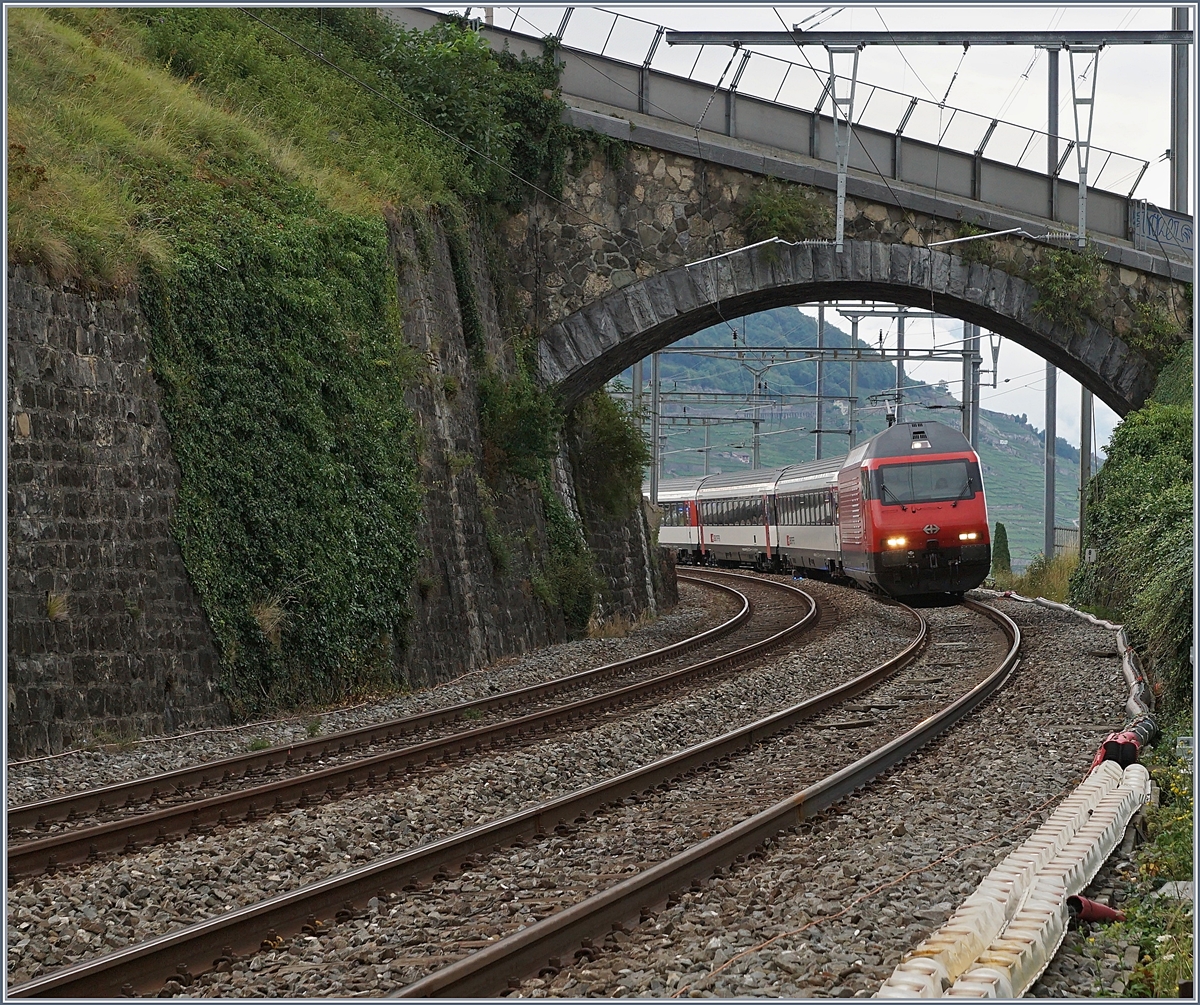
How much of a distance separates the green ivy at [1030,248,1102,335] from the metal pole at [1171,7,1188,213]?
275 centimetres

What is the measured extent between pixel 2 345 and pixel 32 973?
15.4 ft

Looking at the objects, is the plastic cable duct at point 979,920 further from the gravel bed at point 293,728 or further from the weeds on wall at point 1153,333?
the weeds on wall at point 1153,333

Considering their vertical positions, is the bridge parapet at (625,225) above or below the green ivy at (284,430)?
above

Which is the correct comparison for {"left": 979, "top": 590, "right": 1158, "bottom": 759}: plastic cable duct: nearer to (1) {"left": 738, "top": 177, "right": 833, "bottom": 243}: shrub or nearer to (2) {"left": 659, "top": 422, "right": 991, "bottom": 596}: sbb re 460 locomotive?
(2) {"left": 659, "top": 422, "right": 991, "bottom": 596}: sbb re 460 locomotive

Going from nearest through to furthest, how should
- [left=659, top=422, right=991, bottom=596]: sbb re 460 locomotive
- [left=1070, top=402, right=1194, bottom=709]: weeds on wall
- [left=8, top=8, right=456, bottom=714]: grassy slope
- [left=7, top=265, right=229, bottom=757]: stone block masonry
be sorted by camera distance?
[left=7, top=265, right=229, bottom=757]: stone block masonry
[left=1070, top=402, right=1194, bottom=709]: weeds on wall
[left=8, top=8, right=456, bottom=714]: grassy slope
[left=659, top=422, right=991, bottom=596]: sbb re 460 locomotive

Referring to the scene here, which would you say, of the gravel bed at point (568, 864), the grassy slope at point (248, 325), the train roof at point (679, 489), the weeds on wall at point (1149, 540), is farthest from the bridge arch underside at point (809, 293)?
the train roof at point (679, 489)

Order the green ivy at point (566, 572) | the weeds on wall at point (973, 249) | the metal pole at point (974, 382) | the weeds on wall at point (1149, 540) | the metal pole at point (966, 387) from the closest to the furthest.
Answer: the weeds on wall at point (1149, 540) → the green ivy at point (566, 572) → the weeds on wall at point (973, 249) → the metal pole at point (966, 387) → the metal pole at point (974, 382)

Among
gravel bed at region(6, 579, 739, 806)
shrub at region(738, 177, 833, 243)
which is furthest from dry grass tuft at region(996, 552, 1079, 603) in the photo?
gravel bed at region(6, 579, 739, 806)

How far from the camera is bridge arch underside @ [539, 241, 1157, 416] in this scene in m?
22.1

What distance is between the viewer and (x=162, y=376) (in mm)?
12133

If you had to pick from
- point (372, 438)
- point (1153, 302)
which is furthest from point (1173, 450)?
point (372, 438)

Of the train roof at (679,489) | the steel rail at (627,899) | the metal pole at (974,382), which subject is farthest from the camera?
the train roof at (679,489)

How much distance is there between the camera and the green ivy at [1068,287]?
74.1ft

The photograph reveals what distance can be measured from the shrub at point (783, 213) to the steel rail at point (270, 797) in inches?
443
